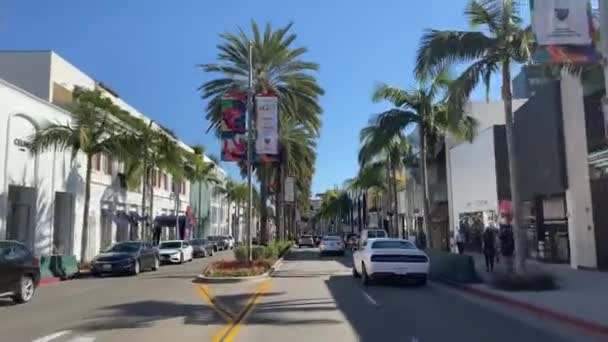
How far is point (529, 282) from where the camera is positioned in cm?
1731

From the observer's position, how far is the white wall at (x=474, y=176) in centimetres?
3488

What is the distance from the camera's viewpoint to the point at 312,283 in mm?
22094

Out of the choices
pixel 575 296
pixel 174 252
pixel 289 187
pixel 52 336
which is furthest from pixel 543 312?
pixel 289 187

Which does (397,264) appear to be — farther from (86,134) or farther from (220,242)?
(220,242)

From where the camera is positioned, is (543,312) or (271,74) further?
(271,74)

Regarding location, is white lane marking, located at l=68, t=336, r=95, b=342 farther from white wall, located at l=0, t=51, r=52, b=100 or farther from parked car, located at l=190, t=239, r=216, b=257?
parked car, located at l=190, t=239, r=216, b=257

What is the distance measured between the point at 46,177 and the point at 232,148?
35.7ft

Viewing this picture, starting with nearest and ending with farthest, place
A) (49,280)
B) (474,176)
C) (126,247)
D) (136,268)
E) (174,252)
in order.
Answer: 1. (49,280)
2. (136,268)
3. (126,247)
4. (474,176)
5. (174,252)

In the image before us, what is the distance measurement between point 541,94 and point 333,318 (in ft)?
58.6

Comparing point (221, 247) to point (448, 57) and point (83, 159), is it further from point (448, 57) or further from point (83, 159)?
point (448, 57)

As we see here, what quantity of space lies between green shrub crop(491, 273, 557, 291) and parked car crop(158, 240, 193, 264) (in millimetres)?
25127

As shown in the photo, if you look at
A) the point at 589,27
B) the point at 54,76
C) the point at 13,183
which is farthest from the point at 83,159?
the point at 589,27

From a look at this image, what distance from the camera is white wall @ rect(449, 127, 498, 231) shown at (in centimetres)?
3488

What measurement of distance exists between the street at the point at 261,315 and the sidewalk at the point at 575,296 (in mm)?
1011
